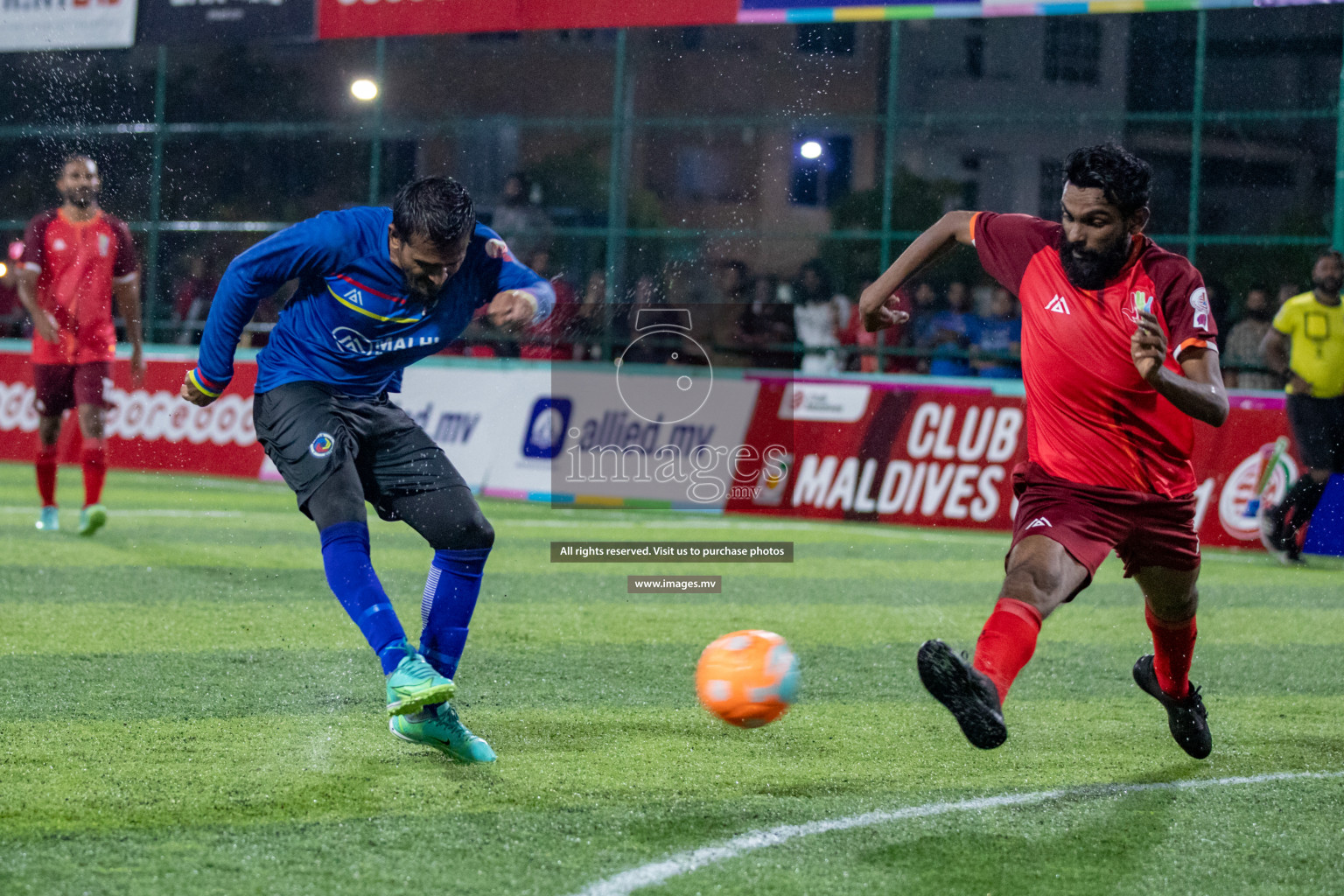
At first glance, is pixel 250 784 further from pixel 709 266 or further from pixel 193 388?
pixel 709 266

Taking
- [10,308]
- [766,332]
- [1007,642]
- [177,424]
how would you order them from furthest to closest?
[10,308] → [177,424] → [766,332] → [1007,642]

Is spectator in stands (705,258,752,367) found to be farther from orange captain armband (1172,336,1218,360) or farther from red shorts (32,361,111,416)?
orange captain armband (1172,336,1218,360)

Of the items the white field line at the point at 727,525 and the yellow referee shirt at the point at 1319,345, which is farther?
the white field line at the point at 727,525

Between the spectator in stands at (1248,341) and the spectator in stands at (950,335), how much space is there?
2281 mm

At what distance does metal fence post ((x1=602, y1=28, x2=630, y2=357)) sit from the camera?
15.3 m

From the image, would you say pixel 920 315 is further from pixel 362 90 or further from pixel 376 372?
pixel 376 372

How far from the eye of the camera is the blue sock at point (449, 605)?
15.4 feet

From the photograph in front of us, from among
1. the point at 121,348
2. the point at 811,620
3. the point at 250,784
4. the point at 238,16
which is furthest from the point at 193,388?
the point at 121,348

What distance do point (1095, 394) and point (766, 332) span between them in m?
9.86

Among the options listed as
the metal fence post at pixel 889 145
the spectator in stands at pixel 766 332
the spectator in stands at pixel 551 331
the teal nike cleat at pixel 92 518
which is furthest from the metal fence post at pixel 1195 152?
the teal nike cleat at pixel 92 518

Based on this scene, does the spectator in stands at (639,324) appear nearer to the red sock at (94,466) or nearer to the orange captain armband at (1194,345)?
the red sock at (94,466)

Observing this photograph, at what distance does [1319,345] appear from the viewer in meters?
10.4

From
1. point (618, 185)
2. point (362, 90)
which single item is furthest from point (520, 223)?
point (362, 90)

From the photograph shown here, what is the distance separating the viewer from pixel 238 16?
14289 millimetres
